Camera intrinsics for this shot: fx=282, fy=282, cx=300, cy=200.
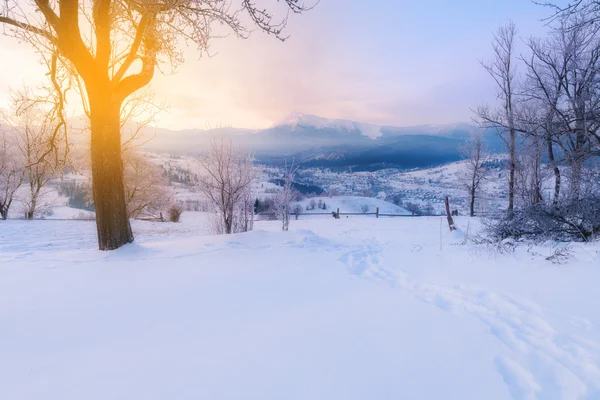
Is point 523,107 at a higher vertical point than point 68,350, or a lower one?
higher

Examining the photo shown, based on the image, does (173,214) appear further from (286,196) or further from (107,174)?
(107,174)

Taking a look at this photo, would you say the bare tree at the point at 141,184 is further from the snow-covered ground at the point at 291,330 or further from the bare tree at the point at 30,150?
the snow-covered ground at the point at 291,330

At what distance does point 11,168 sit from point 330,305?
2753 centimetres

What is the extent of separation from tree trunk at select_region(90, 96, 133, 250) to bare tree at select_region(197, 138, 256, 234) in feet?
16.0

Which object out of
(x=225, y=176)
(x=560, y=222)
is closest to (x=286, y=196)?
(x=225, y=176)

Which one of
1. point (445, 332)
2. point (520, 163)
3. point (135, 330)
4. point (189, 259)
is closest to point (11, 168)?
point (189, 259)

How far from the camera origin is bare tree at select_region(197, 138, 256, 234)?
32.1 ft

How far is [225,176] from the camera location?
32.2 ft

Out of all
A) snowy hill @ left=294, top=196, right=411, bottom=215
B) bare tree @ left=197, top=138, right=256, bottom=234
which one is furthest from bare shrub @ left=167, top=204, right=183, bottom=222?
snowy hill @ left=294, top=196, right=411, bottom=215

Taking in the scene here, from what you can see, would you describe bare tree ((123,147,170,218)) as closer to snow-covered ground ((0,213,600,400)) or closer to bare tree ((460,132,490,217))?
snow-covered ground ((0,213,600,400))

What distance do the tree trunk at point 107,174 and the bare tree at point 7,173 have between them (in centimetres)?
2184

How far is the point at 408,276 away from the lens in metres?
4.09

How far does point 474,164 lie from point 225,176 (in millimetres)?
21644

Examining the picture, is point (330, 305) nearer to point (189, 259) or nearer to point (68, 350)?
point (68, 350)
